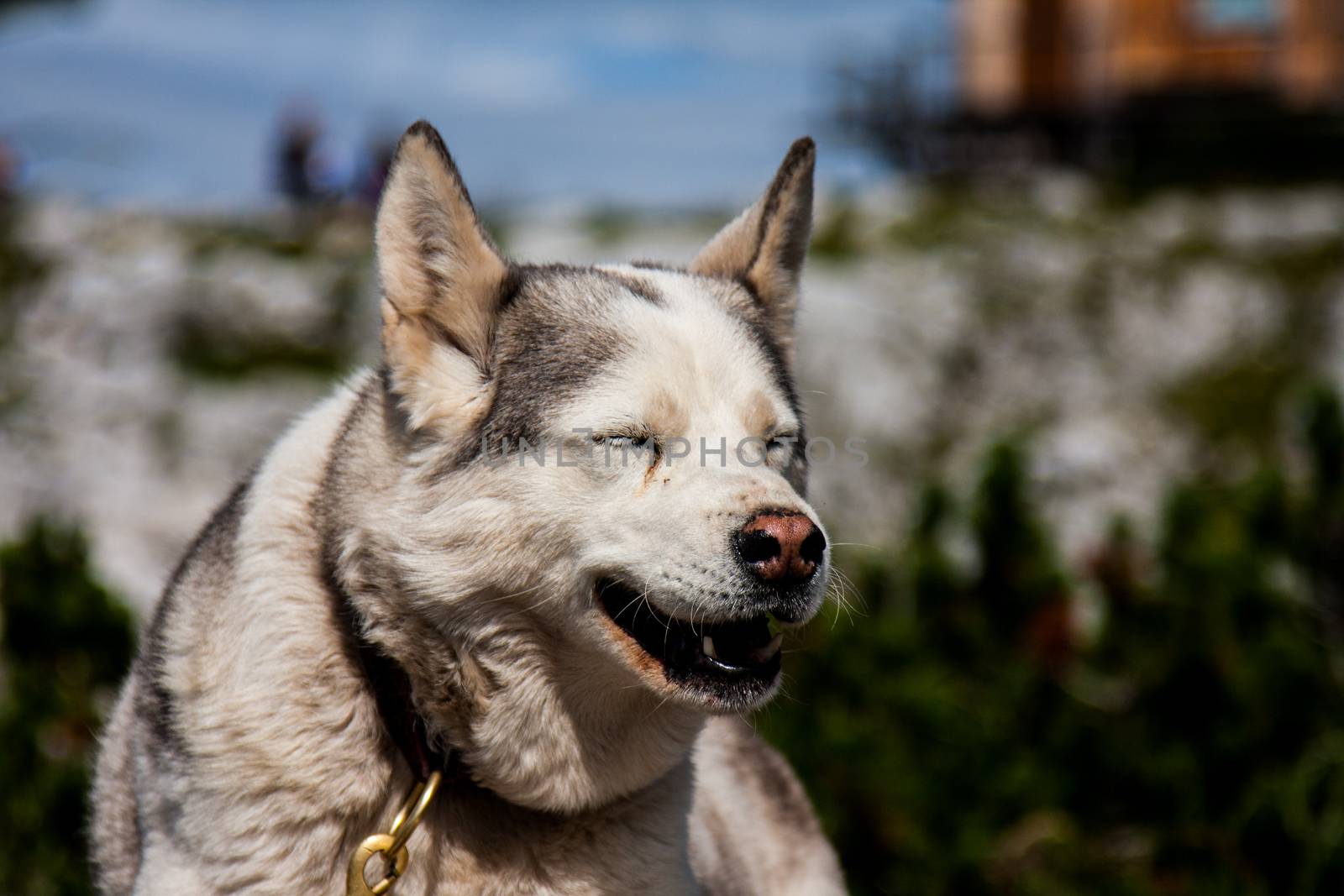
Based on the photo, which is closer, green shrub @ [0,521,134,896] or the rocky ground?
green shrub @ [0,521,134,896]

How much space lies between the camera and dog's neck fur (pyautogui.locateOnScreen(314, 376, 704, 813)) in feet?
8.20

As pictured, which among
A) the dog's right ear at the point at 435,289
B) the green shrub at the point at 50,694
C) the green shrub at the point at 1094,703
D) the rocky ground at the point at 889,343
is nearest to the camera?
the dog's right ear at the point at 435,289

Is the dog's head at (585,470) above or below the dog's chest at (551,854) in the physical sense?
above

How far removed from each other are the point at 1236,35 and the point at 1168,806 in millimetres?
8148

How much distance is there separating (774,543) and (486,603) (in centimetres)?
61

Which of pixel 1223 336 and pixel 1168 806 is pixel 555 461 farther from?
pixel 1223 336

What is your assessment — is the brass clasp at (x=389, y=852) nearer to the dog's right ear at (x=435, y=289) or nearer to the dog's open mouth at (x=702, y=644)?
the dog's open mouth at (x=702, y=644)

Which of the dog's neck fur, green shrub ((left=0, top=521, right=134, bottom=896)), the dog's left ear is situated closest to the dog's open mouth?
the dog's neck fur

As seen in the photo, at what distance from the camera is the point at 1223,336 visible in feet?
29.2

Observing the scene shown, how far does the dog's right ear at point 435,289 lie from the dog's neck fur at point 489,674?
0.14 metres

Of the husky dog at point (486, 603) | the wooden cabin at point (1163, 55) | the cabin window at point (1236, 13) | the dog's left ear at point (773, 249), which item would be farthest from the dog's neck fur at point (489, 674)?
the cabin window at point (1236, 13)

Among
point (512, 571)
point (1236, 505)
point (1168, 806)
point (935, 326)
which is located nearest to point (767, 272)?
point (512, 571)

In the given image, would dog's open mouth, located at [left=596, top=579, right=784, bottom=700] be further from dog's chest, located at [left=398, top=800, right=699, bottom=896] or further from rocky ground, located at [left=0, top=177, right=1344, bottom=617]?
rocky ground, located at [left=0, top=177, right=1344, bottom=617]

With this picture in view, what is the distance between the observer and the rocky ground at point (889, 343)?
8.44 m
